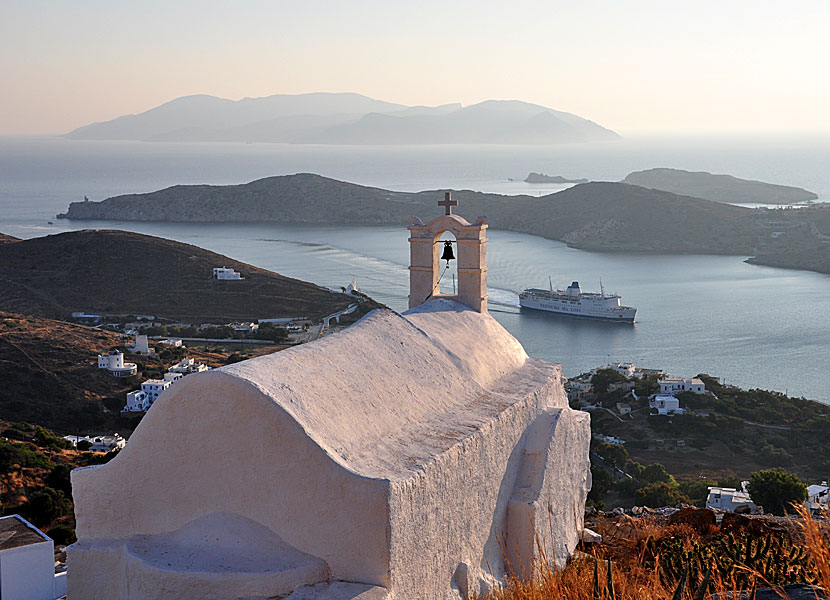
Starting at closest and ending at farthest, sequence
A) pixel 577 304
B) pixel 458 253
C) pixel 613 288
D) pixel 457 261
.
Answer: pixel 457 261 < pixel 458 253 < pixel 577 304 < pixel 613 288

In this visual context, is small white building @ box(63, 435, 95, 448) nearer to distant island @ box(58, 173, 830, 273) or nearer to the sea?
the sea

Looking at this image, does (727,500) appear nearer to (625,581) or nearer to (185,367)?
(625,581)

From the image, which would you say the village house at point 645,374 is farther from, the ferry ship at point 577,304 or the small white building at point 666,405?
the ferry ship at point 577,304

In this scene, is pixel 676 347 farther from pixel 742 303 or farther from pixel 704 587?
pixel 704 587

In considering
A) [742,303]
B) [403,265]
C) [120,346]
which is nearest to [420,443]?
[120,346]

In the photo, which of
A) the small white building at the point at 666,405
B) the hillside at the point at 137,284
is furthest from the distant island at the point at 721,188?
the small white building at the point at 666,405

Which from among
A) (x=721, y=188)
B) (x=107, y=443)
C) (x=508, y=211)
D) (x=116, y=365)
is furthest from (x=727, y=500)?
(x=721, y=188)

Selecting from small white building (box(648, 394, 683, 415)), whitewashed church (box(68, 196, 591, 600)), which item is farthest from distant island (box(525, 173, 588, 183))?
whitewashed church (box(68, 196, 591, 600))
